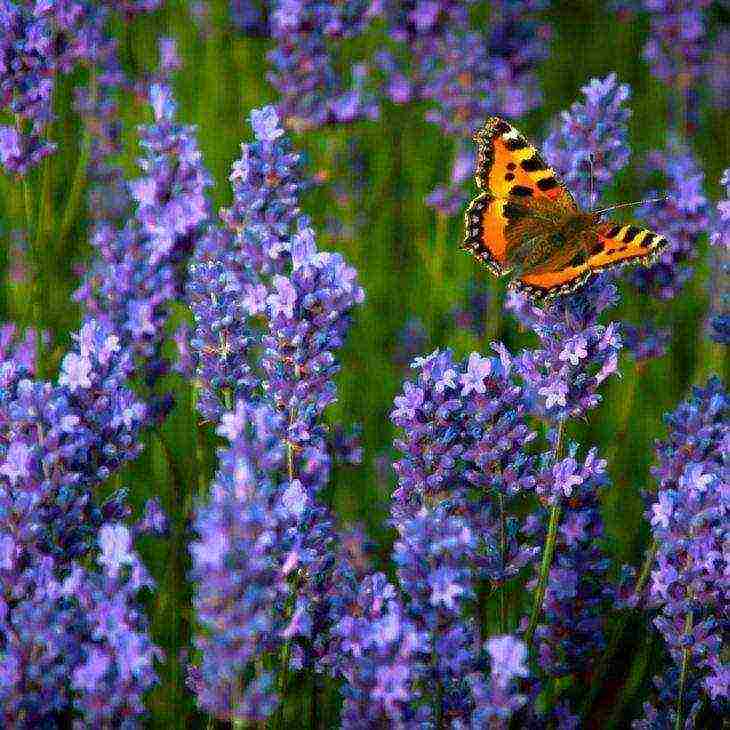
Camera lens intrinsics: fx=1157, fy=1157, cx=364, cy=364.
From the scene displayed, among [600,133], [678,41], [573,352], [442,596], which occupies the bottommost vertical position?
[442,596]

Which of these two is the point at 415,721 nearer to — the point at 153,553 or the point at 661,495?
the point at 661,495

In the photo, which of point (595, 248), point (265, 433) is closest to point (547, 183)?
point (595, 248)

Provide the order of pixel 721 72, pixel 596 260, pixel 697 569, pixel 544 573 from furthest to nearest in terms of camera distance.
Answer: pixel 721 72 < pixel 596 260 < pixel 544 573 < pixel 697 569

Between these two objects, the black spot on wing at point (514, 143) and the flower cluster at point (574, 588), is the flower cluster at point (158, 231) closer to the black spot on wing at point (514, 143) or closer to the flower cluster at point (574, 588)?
the black spot on wing at point (514, 143)

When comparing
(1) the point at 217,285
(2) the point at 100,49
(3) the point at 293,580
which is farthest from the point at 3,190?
(3) the point at 293,580

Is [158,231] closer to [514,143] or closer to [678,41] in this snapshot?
[514,143]

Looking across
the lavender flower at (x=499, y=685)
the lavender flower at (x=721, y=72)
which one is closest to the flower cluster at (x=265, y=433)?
the lavender flower at (x=499, y=685)

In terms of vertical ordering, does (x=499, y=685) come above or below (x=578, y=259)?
below
